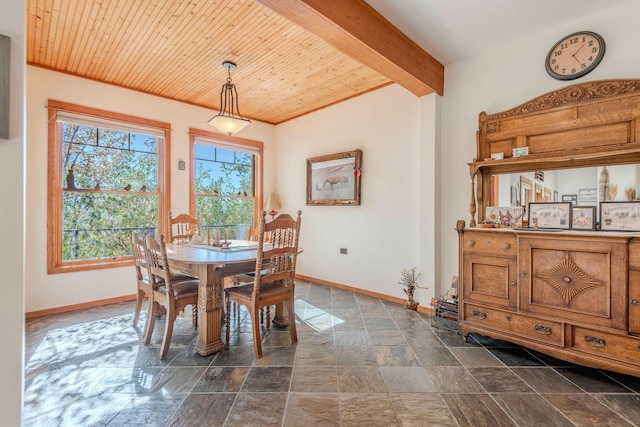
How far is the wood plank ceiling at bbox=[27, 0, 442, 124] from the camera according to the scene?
2412 millimetres

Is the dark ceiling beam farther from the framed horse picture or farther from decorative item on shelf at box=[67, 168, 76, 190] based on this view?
decorative item on shelf at box=[67, 168, 76, 190]

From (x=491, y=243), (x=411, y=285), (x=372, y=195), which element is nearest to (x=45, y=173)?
(x=372, y=195)

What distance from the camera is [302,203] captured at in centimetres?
497

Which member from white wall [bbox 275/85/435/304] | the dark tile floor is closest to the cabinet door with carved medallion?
the dark tile floor

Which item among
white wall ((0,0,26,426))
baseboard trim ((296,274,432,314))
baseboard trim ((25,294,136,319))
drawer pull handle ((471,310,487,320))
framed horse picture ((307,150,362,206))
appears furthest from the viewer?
framed horse picture ((307,150,362,206))

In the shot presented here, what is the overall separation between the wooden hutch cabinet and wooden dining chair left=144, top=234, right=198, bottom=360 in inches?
92.1

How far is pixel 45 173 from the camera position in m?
3.28

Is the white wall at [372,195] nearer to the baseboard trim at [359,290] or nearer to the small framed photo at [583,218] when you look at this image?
the baseboard trim at [359,290]

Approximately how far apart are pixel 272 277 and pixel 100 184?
2.81 m

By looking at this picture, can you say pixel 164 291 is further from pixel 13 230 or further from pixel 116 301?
pixel 116 301

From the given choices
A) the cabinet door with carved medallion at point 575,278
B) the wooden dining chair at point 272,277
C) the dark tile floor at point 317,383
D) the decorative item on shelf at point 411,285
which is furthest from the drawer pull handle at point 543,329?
the wooden dining chair at point 272,277

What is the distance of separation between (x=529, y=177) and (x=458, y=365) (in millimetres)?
1773

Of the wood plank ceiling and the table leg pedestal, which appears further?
the wood plank ceiling

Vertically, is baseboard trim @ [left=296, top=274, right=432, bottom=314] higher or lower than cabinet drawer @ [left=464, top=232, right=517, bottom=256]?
lower
